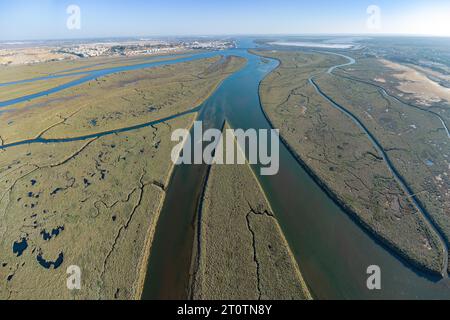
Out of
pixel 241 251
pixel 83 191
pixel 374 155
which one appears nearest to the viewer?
pixel 241 251

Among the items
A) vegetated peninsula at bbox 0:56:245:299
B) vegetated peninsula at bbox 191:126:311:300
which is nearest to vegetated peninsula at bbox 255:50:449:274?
vegetated peninsula at bbox 191:126:311:300

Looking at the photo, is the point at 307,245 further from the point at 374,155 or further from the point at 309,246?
the point at 374,155

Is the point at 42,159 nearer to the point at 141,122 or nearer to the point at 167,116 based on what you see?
the point at 141,122

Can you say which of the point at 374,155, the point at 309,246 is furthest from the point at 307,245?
the point at 374,155

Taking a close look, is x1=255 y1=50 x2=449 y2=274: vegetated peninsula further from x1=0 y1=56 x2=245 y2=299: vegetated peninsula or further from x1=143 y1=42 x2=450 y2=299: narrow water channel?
x1=0 y1=56 x2=245 y2=299: vegetated peninsula

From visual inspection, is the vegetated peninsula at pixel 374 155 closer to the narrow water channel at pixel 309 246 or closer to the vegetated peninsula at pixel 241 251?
the narrow water channel at pixel 309 246

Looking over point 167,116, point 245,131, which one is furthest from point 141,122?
point 245,131
